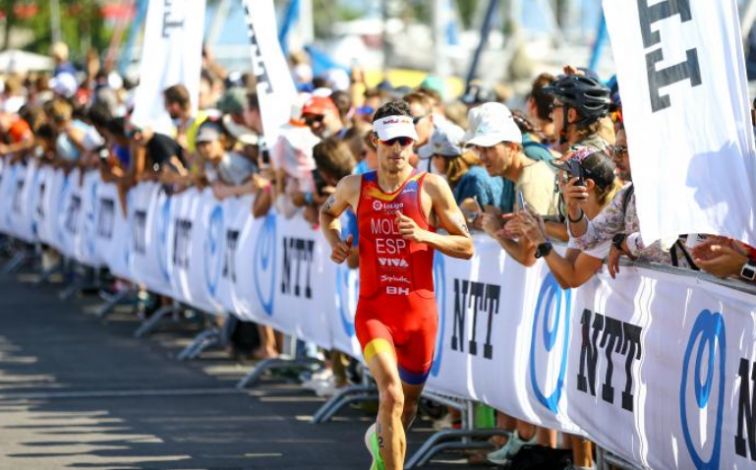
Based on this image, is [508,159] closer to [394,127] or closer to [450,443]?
[394,127]

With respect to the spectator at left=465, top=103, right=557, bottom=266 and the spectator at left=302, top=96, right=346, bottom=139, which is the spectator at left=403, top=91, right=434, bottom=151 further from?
the spectator at left=465, top=103, right=557, bottom=266

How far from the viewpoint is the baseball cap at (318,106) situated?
541 inches

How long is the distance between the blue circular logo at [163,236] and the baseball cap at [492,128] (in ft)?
25.7

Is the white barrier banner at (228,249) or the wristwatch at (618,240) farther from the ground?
the wristwatch at (618,240)

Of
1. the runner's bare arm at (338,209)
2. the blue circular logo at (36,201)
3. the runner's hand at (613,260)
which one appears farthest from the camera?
the blue circular logo at (36,201)

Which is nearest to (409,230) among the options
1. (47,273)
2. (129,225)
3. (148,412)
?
(148,412)

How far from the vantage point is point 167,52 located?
15.9 meters

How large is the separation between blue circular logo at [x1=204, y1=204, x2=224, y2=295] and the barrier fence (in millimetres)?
19

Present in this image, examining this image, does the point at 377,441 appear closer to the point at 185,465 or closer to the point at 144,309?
the point at 185,465

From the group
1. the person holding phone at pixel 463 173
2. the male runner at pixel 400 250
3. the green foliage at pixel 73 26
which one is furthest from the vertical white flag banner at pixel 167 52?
the green foliage at pixel 73 26

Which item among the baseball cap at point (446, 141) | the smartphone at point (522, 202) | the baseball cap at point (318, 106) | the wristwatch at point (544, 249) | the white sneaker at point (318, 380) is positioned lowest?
the white sneaker at point (318, 380)

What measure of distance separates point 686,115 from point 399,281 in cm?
264

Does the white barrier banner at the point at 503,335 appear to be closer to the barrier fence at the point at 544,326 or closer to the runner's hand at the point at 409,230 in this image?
the barrier fence at the point at 544,326

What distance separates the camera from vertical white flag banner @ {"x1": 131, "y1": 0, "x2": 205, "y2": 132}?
15.7m
